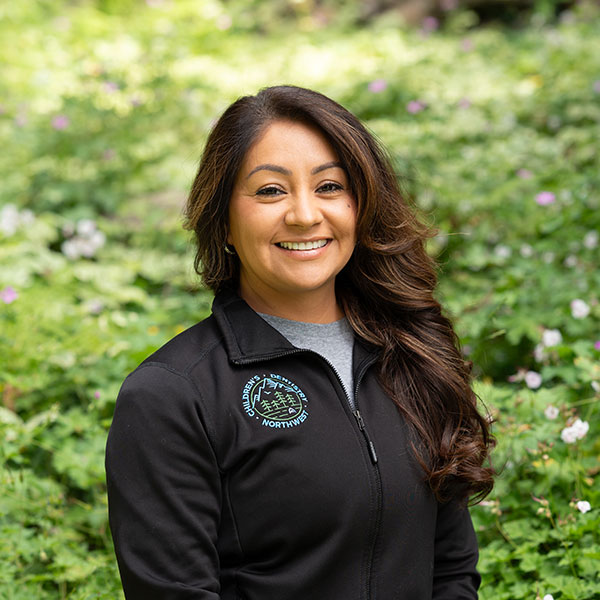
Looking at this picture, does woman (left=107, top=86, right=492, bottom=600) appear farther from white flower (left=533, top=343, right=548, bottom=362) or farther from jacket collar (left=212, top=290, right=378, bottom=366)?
white flower (left=533, top=343, right=548, bottom=362)

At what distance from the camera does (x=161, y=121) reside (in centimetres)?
554

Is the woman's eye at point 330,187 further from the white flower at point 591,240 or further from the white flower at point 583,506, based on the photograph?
the white flower at point 591,240

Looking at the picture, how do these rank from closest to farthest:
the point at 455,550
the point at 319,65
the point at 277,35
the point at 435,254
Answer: the point at 455,550
the point at 435,254
the point at 319,65
the point at 277,35

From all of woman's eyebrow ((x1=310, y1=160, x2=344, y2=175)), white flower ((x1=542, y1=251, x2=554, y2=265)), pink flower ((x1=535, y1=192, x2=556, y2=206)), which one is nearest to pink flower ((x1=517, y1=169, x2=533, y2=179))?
pink flower ((x1=535, y1=192, x2=556, y2=206))

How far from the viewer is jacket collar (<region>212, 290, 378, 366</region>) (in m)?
1.65

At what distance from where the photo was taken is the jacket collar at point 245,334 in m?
1.65

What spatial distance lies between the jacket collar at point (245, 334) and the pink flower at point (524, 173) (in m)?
2.88

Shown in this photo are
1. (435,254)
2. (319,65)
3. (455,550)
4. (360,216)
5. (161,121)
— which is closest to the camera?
(360,216)

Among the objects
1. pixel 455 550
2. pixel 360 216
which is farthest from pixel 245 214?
pixel 455 550

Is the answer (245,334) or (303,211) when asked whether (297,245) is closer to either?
(303,211)

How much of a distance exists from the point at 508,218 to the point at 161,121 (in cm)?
275

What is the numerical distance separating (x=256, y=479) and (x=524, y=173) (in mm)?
3349

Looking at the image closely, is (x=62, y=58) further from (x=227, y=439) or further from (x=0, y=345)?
(x=227, y=439)

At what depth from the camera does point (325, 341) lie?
1.84 m
